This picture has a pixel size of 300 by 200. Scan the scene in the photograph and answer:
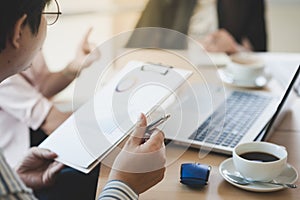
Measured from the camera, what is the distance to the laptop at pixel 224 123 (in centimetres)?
102

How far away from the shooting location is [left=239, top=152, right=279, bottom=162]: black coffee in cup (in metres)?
0.90

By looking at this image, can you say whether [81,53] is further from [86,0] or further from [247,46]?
[86,0]

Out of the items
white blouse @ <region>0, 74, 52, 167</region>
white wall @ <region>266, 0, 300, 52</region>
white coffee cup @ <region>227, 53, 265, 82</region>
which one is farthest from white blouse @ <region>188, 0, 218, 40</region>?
white blouse @ <region>0, 74, 52, 167</region>

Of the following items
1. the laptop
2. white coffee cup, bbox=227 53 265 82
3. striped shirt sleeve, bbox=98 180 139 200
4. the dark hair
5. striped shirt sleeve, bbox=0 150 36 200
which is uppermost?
the dark hair

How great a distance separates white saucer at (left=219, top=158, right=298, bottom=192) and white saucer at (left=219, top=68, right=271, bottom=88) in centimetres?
42

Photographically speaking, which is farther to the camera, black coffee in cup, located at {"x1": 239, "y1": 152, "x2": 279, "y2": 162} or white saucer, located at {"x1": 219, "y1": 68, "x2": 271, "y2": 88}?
white saucer, located at {"x1": 219, "y1": 68, "x2": 271, "y2": 88}

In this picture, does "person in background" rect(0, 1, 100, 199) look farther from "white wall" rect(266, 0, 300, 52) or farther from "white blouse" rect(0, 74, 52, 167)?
"white wall" rect(266, 0, 300, 52)

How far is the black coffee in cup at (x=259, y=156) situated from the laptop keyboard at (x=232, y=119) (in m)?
0.09

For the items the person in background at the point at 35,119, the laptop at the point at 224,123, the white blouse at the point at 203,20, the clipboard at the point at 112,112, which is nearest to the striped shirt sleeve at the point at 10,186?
the clipboard at the point at 112,112

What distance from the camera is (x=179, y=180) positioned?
91 centimetres

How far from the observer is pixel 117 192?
81 cm

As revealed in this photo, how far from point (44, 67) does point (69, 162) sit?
0.51 meters

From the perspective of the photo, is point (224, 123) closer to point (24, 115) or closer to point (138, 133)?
point (138, 133)

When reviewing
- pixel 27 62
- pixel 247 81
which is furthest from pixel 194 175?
pixel 247 81
